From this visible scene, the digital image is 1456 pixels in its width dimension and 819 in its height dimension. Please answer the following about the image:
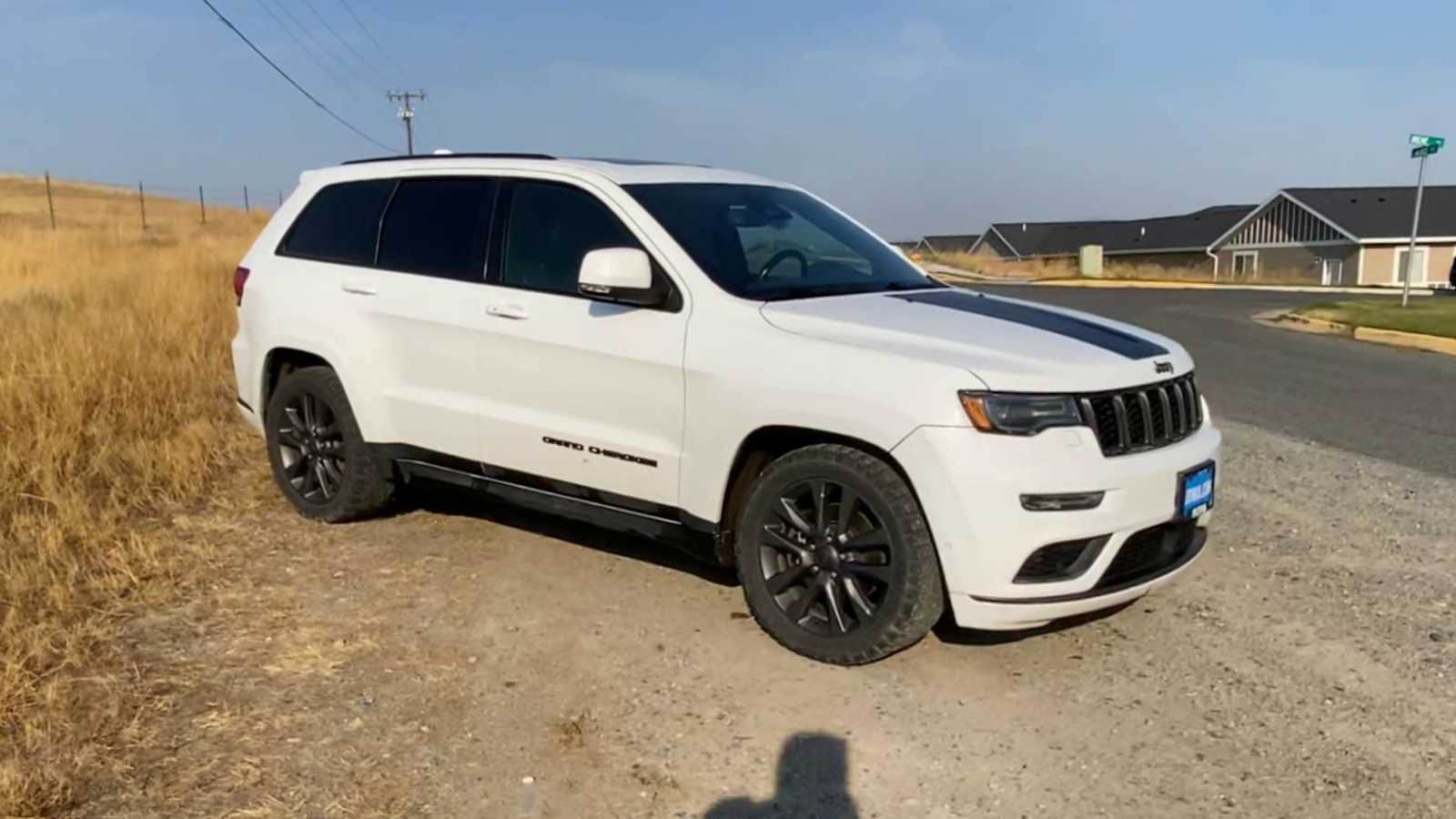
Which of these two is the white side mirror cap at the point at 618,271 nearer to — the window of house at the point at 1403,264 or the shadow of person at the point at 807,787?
the shadow of person at the point at 807,787

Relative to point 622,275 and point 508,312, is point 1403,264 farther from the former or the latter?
point 622,275

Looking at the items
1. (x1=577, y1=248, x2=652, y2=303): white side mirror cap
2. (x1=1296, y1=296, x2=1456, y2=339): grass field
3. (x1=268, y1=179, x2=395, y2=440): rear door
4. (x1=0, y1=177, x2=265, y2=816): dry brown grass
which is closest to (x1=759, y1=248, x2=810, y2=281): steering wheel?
(x1=577, y1=248, x2=652, y2=303): white side mirror cap

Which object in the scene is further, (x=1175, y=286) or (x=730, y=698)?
(x=1175, y=286)

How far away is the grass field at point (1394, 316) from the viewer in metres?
16.1

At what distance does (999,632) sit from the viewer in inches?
169

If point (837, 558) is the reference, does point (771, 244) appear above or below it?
above

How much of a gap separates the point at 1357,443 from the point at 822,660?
565 centimetres

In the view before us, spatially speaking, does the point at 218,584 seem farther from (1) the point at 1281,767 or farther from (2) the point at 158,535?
(1) the point at 1281,767

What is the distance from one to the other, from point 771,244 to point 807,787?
241 cm

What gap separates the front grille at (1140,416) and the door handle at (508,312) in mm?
2301

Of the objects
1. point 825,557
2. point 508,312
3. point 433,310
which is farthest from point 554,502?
point 825,557

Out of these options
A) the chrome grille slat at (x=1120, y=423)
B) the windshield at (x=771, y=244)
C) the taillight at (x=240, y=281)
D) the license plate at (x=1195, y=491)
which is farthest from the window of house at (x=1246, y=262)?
the chrome grille slat at (x=1120, y=423)


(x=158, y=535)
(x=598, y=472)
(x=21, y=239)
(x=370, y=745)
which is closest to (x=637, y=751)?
(x=370, y=745)

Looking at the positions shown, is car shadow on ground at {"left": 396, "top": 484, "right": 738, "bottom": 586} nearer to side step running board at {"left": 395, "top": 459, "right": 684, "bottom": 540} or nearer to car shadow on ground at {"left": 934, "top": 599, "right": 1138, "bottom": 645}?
side step running board at {"left": 395, "top": 459, "right": 684, "bottom": 540}
